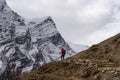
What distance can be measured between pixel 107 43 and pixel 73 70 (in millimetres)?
9910

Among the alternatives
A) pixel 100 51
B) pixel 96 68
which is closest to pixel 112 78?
pixel 96 68

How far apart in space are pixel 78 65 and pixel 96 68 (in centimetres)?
470

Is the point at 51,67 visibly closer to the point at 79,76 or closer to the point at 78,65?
the point at 78,65

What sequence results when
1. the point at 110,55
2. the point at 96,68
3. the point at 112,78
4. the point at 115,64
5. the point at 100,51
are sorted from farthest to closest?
the point at 100,51, the point at 110,55, the point at 115,64, the point at 96,68, the point at 112,78

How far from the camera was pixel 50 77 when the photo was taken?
109 ft

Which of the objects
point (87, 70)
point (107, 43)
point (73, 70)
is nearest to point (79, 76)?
point (87, 70)

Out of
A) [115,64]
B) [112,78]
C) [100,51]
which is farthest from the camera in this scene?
[100,51]

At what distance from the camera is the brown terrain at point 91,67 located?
30.0 meters

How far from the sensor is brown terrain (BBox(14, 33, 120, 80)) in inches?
1183

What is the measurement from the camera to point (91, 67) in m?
32.9

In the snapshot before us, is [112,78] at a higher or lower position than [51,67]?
lower

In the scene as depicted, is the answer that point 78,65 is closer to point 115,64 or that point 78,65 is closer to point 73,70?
point 73,70

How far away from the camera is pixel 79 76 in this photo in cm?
3300

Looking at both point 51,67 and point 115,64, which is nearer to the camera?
point 115,64
